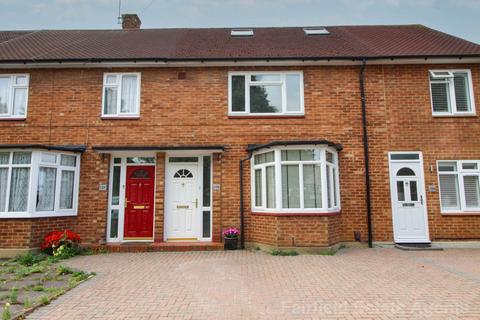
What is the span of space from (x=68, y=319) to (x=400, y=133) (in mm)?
9009

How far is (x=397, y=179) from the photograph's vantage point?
8.76 m

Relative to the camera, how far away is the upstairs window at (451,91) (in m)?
9.08

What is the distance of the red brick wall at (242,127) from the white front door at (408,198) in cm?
21

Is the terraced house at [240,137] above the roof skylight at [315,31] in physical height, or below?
below

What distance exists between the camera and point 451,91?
912cm

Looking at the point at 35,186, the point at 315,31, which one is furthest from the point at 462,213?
the point at 35,186

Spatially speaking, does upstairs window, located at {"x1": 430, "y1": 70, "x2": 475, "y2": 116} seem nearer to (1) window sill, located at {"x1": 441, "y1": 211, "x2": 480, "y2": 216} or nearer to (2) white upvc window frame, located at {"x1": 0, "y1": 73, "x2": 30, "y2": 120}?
(1) window sill, located at {"x1": 441, "y1": 211, "x2": 480, "y2": 216}

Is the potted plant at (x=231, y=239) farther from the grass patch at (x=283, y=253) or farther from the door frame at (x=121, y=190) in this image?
the door frame at (x=121, y=190)

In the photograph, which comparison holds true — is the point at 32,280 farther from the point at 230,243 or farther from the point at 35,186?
the point at 230,243

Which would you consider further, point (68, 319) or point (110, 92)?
point (110, 92)

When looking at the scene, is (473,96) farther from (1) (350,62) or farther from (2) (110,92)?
(2) (110,92)

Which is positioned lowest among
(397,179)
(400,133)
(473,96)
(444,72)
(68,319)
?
(68,319)

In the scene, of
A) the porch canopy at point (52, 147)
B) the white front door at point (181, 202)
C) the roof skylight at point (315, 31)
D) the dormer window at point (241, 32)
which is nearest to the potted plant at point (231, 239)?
the white front door at point (181, 202)

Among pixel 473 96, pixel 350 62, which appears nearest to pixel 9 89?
pixel 350 62
